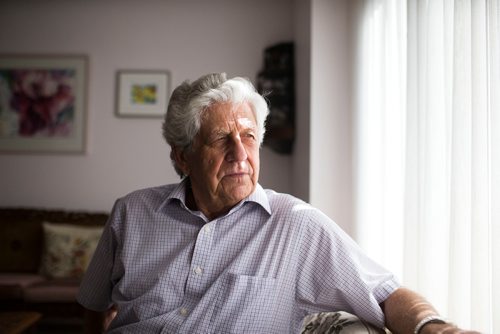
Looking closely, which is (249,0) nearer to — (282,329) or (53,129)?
(53,129)

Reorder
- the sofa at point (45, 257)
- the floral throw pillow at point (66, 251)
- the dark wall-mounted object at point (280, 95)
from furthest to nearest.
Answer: the dark wall-mounted object at point (280, 95)
the floral throw pillow at point (66, 251)
the sofa at point (45, 257)

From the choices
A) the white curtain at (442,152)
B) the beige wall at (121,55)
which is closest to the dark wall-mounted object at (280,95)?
the beige wall at (121,55)

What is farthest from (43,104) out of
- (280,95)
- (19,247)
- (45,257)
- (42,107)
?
(280,95)

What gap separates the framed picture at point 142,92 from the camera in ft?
14.2

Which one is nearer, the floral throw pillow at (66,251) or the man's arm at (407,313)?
the man's arm at (407,313)

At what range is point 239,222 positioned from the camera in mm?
1427

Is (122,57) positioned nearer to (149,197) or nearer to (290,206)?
(149,197)

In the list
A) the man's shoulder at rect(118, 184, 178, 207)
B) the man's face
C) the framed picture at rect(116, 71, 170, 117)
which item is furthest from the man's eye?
the framed picture at rect(116, 71, 170, 117)

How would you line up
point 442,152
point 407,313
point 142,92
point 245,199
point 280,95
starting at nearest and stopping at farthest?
1. point 407,313
2. point 245,199
3. point 442,152
4. point 280,95
5. point 142,92

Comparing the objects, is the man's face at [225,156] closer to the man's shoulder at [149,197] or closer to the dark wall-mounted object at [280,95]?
the man's shoulder at [149,197]

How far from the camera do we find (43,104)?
436 cm

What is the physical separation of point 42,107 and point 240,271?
143 inches

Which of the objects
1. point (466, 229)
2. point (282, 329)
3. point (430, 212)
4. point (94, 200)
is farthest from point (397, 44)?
point (94, 200)

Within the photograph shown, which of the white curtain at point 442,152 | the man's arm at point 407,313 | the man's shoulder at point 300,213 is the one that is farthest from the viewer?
→ the white curtain at point 442,152
